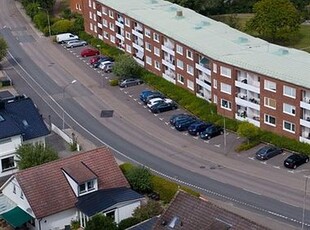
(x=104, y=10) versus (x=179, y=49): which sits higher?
(x=179, y=49)

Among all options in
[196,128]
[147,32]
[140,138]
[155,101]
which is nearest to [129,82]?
A: [147,32]

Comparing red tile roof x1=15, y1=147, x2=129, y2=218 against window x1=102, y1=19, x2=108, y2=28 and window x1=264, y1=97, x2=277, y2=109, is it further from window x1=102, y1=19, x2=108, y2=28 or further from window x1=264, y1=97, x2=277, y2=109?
window x1=102, y1=19, x2=108, y2=28

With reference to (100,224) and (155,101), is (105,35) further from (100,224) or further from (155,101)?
(100,224)

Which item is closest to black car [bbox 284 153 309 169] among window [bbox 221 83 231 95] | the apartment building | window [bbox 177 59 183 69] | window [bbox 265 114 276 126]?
the apartment building

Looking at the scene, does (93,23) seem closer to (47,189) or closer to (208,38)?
(208,38)

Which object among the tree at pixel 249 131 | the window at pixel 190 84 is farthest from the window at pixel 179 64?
the tree at pixel 249 131

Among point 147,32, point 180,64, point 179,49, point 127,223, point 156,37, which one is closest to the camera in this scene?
point 127,223
